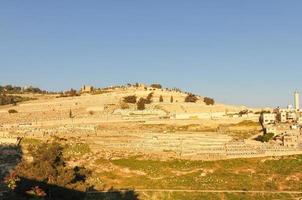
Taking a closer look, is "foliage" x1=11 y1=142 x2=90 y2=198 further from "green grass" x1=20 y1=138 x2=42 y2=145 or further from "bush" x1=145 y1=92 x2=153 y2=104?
→ "bush" x1=145 y1=92 x2=153 y2=104

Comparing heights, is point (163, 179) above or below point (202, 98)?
below

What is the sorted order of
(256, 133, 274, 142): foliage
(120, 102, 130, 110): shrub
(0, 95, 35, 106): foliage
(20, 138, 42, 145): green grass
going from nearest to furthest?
(20, 138, 42, 145): green grass → (256, 133, 274, 142): foliage → (120, 102, 130, 110): shrub → (0, 95, 35, 106): foliage

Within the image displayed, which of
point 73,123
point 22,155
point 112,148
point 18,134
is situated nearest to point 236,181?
point 112,148

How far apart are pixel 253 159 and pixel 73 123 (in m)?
36.7

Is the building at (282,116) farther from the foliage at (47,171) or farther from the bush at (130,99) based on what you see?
the foliage at (47,171)

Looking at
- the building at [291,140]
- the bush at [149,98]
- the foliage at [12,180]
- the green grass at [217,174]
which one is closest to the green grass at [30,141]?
the green grass at [217,174]

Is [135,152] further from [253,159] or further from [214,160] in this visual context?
[253,159]

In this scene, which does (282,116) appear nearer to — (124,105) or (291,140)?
(291,140)

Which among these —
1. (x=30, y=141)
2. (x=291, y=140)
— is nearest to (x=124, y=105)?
(x=30, y=141)

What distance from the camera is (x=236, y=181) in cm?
5859

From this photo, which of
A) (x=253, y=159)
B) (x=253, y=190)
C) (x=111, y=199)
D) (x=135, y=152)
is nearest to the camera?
(x=111, y=199)

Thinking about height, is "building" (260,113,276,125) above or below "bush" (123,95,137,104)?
below

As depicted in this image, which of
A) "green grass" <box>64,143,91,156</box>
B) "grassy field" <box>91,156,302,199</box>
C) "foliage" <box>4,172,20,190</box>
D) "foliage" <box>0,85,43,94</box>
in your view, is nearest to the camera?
"foliage" <box>4,172,20,190</box>

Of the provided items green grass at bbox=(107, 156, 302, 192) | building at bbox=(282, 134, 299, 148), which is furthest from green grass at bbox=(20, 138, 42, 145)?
building at bbox=(282, 134, 299, 148)
